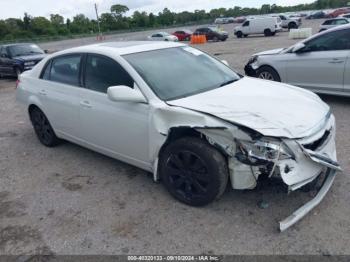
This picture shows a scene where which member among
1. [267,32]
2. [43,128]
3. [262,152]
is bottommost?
[267,32]

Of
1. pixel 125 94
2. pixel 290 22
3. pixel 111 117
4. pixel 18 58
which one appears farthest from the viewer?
pixel 290 22

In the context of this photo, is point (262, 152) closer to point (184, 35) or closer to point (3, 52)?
point (3, 52)

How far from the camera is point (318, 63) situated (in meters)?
6.64

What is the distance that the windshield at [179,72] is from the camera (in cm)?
378

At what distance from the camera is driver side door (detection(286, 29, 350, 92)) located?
6.36m

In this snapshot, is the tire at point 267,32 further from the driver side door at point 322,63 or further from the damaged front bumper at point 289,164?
the damaged front bumper at point 289,164

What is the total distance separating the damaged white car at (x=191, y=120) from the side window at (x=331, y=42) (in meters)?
2.93

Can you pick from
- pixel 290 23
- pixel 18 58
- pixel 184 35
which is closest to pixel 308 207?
pixel 18 58

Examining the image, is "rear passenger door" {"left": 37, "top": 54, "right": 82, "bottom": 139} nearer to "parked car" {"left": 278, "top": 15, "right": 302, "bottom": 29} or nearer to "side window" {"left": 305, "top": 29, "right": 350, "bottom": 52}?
"side window" {"left": 305, "top": 29, "right": 350, "bottom": 52}

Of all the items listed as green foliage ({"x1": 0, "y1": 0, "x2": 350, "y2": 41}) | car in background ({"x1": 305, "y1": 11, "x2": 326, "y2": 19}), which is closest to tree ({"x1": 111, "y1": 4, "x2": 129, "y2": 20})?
green foliage ({"x1": 0, "y1": 0, "x2": 350, "y2": 41})

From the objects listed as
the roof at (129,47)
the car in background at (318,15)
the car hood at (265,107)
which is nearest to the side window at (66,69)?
the roof at (129,47)

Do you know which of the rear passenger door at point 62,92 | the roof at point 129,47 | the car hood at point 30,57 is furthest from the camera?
the car hood at point 30,57

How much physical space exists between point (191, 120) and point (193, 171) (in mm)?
513

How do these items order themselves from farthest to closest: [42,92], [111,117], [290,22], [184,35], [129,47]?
1. [184,35]
2. [290,22]
3. [42,92]
4. [129,47]
5. [111,117]
